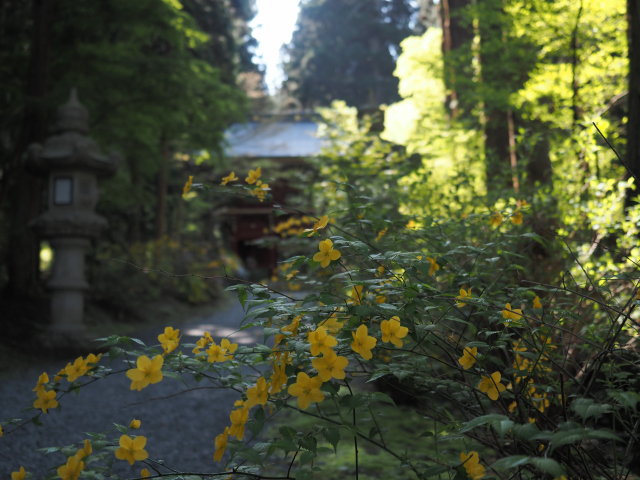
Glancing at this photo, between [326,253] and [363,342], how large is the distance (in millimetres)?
257

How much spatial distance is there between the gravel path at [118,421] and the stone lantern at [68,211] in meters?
0.66

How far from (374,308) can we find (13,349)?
5.16 meters

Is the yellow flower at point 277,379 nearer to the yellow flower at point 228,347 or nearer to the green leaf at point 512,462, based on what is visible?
the yellow flower at point 228,347

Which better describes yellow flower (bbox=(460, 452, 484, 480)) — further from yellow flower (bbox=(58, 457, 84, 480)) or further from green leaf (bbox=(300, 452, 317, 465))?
yellow flower (bbox=(58, 457, 84, 480))

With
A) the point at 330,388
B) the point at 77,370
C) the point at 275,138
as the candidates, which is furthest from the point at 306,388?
the point at 275,138

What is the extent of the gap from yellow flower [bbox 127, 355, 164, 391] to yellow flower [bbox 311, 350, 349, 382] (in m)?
0.37

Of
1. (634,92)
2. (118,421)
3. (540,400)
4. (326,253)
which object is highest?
(634,92)

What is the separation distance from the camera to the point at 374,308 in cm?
124

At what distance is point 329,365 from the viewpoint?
110 cm

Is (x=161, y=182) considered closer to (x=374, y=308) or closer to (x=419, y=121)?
(x=419, y=121)

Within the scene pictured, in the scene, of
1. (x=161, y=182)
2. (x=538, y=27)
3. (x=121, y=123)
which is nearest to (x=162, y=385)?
(x=121, y=123)

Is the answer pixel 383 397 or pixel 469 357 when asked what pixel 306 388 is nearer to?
pixel 383 397

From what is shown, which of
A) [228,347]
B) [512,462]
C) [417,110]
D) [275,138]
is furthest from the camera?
[275,138]

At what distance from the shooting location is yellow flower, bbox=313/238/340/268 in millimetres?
1252
